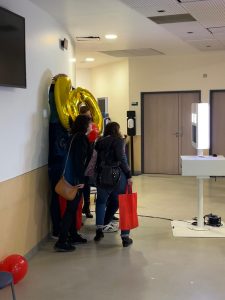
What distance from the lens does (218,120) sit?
9.16 metres

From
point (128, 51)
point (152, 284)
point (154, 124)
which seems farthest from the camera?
point (154, 124)

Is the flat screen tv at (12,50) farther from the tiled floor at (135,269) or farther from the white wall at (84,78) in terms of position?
the white wall at (84,78)

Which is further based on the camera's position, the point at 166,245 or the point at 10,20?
the point at 166,245

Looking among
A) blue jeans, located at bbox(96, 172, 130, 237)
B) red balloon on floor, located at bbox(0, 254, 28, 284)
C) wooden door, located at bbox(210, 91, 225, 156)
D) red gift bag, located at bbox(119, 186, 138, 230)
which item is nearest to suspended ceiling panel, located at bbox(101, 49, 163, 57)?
wooden door, located at bbox(210, 91, 225, 156)

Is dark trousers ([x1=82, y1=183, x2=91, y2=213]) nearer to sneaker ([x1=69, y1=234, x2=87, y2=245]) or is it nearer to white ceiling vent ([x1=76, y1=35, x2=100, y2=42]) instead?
sneaker ([x1=69, y1=234, x2=87, y2=245])

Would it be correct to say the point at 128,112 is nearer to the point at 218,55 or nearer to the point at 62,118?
the point at 218,55

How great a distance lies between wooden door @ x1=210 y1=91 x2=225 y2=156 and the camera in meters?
9.14

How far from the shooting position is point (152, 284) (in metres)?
3.47

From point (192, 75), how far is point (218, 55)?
686 mm

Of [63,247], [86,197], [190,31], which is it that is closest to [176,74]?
[190,31]

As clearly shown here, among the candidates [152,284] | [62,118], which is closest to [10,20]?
[62,118]

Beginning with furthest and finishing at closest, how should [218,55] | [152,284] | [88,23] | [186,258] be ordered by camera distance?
[218,55] → [88,23] → [186,258] → [152,284]

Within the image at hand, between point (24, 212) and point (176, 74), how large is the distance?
6147 mm

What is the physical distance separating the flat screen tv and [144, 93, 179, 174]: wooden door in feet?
19.7
